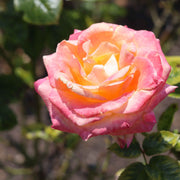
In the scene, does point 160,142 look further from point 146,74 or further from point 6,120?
point 6,120

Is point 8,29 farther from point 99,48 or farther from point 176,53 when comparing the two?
point 176,53

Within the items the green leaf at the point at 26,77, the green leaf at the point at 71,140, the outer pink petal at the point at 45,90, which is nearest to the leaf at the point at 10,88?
the green leaf at the point at 26,77

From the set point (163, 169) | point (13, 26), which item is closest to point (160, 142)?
point (163, 169)

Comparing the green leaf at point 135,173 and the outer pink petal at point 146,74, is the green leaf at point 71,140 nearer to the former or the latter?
the green leaf at point 135,173

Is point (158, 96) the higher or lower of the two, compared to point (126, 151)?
higher

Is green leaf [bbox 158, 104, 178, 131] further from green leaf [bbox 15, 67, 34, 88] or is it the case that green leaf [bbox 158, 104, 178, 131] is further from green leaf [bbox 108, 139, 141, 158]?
green leaf [bbox 15, 67, 34, 88]

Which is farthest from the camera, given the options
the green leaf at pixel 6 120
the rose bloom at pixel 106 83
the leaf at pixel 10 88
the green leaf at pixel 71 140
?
the green leaf at pixel 71 140

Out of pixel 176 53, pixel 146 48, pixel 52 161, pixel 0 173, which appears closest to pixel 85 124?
pixel 146 48
